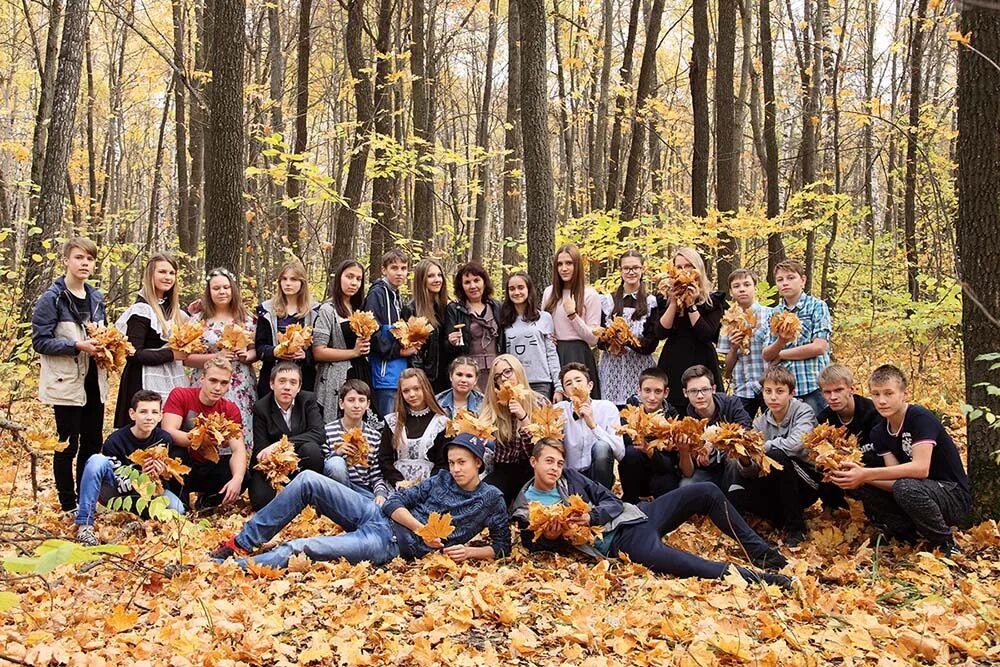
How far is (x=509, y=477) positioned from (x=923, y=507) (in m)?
2.75

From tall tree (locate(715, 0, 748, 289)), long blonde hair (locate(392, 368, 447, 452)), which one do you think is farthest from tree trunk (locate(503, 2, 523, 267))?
long blonde hair (locate(392, 368, 447, 452))

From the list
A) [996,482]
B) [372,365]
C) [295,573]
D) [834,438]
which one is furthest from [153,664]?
[996,482]

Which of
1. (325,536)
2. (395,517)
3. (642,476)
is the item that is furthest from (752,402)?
(325,536)

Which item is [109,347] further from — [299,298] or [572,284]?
[572,284]

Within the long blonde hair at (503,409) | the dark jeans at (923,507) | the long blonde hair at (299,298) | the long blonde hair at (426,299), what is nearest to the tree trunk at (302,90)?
the long blonde hair at (299,298)

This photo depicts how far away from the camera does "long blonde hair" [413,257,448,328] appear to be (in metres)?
7.05

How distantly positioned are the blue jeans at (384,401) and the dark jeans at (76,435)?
85.7 inches

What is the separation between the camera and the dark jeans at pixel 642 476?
6.24 metres

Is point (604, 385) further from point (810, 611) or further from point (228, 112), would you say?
point (228, 112)

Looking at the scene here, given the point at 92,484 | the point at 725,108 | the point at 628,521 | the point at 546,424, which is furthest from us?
the point at 725,108

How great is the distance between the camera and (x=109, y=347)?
6156 millimetres

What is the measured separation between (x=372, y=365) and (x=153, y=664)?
3727 millimetres

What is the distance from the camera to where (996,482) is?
5633mm

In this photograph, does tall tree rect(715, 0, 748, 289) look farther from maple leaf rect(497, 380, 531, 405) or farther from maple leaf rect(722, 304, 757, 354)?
maple leaf rect(497, 380, 531, 405)
